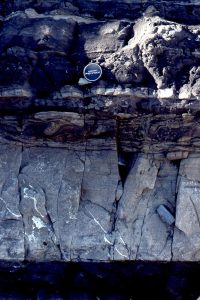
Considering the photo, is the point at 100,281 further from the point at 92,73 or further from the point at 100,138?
the point at 92,73

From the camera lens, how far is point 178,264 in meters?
4.50

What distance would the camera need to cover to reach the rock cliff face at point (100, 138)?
4262 mm

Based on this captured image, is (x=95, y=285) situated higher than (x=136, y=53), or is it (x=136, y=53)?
(x=136, y=53)

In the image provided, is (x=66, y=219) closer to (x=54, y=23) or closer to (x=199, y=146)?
(x=199, y=146)

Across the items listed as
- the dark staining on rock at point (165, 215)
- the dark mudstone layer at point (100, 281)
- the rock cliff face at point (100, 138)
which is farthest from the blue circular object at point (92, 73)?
the dark mudstone layer at point (100, 281)

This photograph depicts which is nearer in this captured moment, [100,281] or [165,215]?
[165,215]

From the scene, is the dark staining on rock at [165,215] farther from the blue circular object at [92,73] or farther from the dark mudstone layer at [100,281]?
the blue circular object at [92,73]

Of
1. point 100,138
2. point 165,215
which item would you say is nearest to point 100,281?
point 165,215

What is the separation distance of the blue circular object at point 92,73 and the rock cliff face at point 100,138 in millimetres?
62

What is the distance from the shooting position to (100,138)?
14.7 feet

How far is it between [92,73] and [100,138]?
63 centimetres

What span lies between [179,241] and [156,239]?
216 millimetres

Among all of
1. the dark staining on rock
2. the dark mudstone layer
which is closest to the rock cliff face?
the dark staining on rock

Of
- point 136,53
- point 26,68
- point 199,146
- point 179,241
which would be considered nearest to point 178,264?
point 179,241
